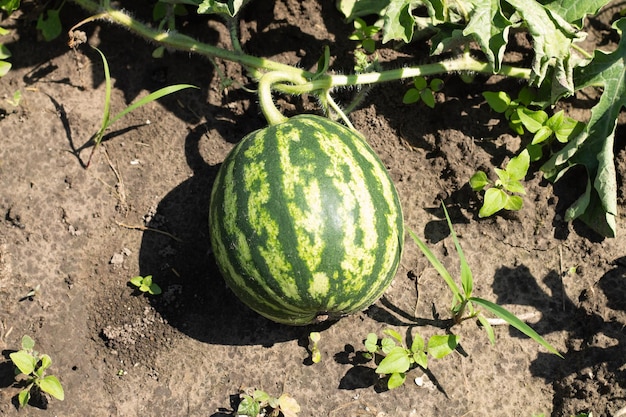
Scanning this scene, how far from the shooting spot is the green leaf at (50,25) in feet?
12.1

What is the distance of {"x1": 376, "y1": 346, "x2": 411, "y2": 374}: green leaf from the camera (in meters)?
3.29

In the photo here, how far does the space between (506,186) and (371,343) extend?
109 centimetres

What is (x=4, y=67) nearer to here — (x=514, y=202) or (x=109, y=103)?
(x=109, y=103)

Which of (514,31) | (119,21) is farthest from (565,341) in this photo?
(119,21)

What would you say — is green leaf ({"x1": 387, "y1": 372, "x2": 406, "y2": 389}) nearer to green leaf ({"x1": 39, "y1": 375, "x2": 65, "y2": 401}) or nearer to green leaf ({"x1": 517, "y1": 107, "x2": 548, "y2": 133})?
green leaf ({"x1": 517, "y1": 107, "x2": 548, "y2": 133})

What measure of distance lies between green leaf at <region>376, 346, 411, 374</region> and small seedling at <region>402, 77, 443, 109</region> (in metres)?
1.35

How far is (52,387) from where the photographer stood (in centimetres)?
324

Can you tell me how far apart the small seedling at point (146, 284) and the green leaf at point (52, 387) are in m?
0.60

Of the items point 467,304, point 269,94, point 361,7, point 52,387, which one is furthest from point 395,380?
point 361,7

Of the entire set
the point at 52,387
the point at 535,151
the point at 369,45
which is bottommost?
the point at 52,387

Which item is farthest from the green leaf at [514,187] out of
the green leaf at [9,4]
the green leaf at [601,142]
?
the green leaf at [9,4]

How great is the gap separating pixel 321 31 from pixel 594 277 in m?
2.03

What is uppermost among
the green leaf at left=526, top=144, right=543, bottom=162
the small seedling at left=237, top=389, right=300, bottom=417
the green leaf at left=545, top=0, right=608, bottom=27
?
the green leaf at left=545, top=0, right=608, bottom=27

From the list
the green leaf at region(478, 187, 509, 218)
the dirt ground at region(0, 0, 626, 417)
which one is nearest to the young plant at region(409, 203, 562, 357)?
the dirt ground at region(0, 0, 626, 417)
